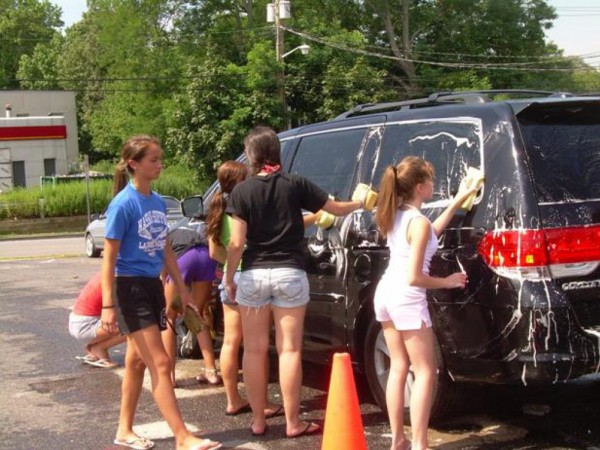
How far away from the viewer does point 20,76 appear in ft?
255

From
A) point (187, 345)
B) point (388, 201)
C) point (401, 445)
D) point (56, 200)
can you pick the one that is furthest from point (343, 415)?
point (56, 200)

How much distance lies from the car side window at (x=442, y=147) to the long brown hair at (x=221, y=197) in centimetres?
92

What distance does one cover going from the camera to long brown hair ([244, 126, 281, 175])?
200 inches

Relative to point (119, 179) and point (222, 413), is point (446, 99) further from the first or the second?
point (222, 413)

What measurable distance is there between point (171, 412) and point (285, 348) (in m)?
0.74

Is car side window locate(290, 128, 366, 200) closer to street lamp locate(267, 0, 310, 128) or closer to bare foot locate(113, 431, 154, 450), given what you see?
bare foot locate(113, 431, 154, 450)

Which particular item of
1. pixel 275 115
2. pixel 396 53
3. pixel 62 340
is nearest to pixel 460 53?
pixel 396 53

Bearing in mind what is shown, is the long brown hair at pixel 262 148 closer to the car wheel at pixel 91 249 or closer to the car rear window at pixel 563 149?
the car rear window at pixel 563 149

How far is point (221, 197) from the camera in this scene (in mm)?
5672

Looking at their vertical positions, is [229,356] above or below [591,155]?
below

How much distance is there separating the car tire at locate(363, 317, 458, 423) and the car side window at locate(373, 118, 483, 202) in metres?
0.91

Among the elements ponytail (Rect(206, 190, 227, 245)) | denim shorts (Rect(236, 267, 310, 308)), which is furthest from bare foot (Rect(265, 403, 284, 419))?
ponytail (Rect(206, 190, 227, 245))

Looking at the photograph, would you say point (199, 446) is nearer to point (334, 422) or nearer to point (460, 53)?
point (334, 422)

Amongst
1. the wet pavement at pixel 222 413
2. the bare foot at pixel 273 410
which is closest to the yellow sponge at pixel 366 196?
the wet pavement at pixel 222 413
